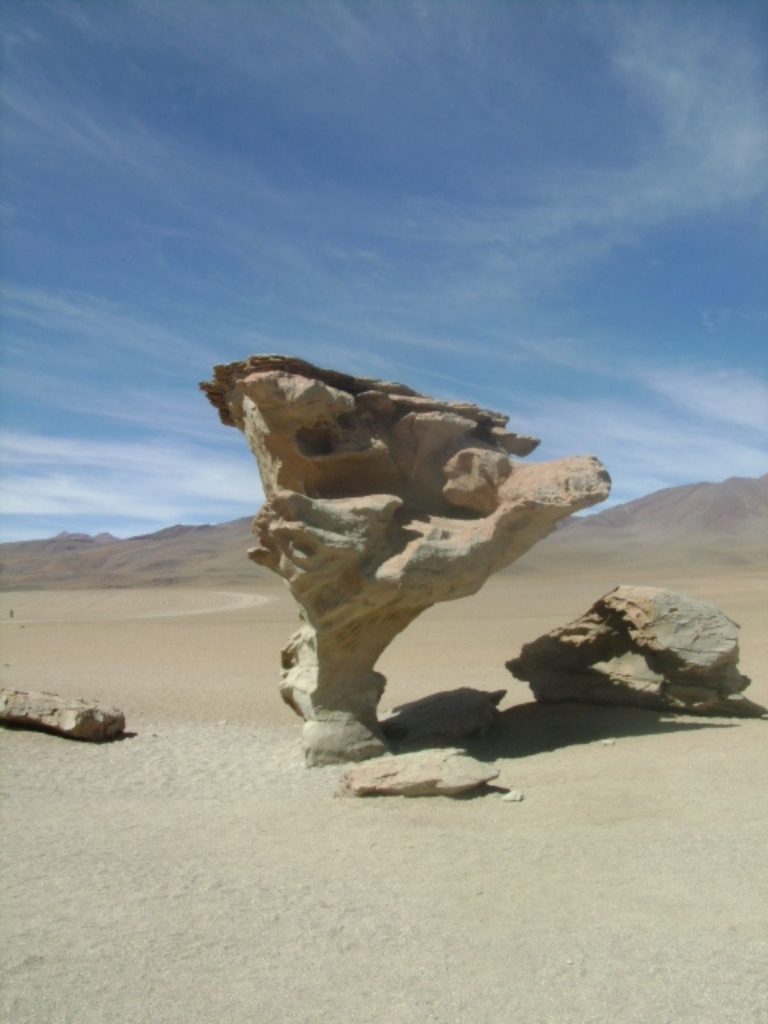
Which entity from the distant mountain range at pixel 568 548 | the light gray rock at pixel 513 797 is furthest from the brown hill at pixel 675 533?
the light gray rock at pixel 513 797

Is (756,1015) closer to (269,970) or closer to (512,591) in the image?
(269,970)

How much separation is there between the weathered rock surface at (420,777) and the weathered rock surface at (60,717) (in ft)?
14.3

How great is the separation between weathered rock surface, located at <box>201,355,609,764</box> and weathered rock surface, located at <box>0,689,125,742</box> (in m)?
2.55

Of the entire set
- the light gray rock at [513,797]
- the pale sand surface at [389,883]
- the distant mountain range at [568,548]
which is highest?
the distant mountain range at [568,548]

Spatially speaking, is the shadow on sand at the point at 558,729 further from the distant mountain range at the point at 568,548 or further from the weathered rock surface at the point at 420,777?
the distant mountain range at the point at 568,548

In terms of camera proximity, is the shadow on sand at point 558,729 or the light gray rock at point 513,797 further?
the shadow on sand at point 558,729

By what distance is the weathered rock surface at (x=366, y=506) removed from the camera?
9672 mm

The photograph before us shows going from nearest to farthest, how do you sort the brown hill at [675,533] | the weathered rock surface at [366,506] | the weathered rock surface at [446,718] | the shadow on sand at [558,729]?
1. the weathered rock surface at [366,506]
2. the shadow on sand at [558,729]
3. the weathered rock surface at [446,718]
4. the brown hill at [675,533]

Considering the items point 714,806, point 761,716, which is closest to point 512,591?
point 761,716

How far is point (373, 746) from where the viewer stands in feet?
33.3

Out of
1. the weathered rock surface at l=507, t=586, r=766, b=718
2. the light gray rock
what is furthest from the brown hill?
the light gray rock

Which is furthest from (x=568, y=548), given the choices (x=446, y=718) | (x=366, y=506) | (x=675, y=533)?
(x=366, y=506)

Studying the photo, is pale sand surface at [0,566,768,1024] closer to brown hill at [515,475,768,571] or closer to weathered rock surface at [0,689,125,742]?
weathered rock surface at [0,689,125,742]

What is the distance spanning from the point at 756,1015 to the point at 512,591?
176ft
